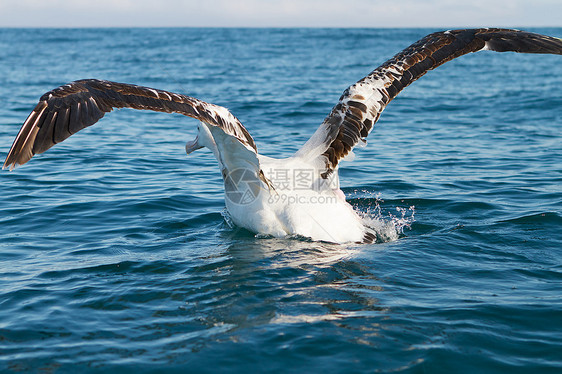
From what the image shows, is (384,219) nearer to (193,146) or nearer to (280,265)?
(280,265)

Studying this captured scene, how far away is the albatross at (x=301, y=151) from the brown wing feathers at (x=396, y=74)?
0.01 meters

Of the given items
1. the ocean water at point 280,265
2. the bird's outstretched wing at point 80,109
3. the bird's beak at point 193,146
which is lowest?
the ocean water at point 280,265

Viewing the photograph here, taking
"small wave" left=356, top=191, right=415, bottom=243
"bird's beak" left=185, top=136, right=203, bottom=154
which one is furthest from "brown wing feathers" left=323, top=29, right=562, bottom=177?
"bird's beak" left=185, top=136, right=203, bottom=154

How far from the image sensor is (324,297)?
5.53 m

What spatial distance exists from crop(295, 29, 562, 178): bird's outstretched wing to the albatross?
13 mm

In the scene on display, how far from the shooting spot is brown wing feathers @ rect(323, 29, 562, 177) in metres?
7.74

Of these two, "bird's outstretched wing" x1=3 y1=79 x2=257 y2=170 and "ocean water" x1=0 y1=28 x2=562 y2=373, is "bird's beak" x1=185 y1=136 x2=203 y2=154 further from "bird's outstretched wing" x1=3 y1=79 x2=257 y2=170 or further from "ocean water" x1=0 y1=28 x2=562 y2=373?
"bird's outstretched wing" x1=3 y1=79 x2=257 y2=170

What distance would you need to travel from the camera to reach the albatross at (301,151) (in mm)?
5312

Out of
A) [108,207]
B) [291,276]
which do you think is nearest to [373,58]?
[108,207]

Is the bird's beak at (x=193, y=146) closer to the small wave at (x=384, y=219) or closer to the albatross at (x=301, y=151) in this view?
the albatross at (x=301, y=151)

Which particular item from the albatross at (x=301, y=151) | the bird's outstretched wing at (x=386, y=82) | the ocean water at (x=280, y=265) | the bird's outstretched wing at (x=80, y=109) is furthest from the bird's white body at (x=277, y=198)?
the bird's outstretched wing at (x=80, y=109)

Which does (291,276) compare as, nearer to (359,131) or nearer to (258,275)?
(258,275)

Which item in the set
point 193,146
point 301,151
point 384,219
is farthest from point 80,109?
point 384,219

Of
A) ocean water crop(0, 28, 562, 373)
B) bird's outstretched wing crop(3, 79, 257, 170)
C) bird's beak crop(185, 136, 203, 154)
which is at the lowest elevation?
ocean water crop(0, 28, 562, 373)
